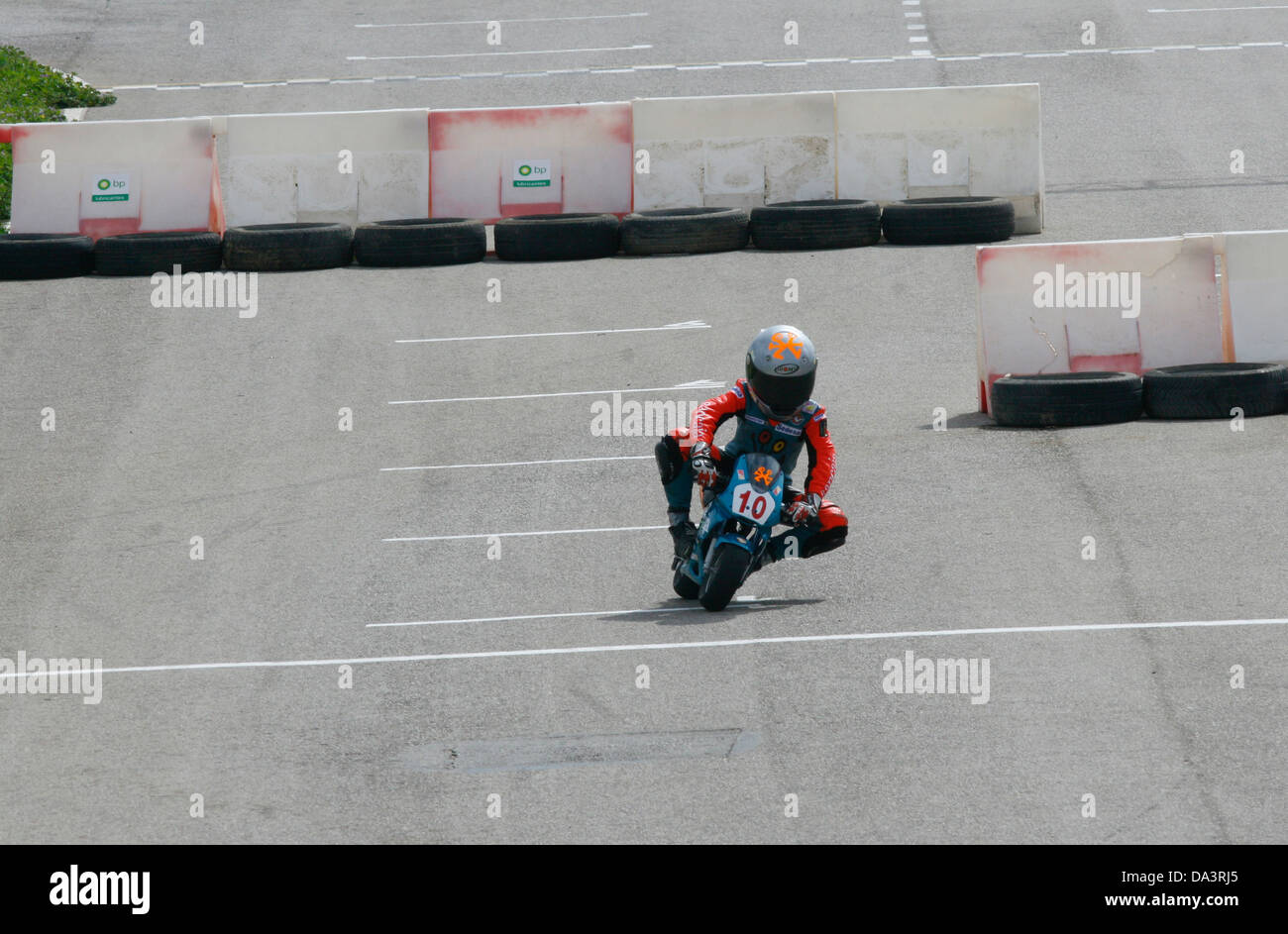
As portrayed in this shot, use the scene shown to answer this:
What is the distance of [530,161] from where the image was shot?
21547mm

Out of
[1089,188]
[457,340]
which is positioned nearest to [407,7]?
[1089,188]

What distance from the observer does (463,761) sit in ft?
28.6

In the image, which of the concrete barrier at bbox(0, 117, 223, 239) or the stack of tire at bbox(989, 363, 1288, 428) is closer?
the stack of tire at bbox(989, 363, 1288, 428)

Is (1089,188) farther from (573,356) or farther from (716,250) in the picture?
(573,356)

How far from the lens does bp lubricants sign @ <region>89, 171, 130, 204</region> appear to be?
69.9 ft

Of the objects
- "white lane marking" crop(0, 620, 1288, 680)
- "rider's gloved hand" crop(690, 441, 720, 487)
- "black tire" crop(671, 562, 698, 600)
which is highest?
"rider's gloved hand" crop(690, 441, 720, 487)

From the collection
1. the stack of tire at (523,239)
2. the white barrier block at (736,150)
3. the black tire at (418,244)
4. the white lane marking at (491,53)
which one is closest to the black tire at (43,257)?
the stack of tire at (523,239)

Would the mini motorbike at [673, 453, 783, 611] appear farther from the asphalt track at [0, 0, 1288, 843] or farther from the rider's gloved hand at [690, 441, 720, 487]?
the asphalt track at [0, 0, 1288, 843]

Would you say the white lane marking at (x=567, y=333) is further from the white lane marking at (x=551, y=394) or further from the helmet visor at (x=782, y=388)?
the helmet visor at (x=782, y=388)

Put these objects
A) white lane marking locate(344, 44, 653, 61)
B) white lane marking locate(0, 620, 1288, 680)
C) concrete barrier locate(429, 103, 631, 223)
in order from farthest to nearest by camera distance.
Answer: white lane marking locate(344, 44, 653, 61), concrete barrier locate(429, 103, 631, 223), white lane marking locate(0, 620, 1288, 680)
